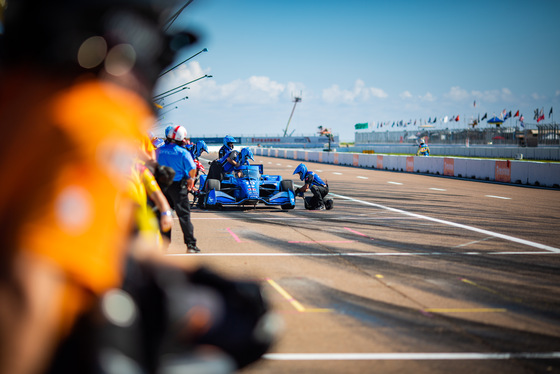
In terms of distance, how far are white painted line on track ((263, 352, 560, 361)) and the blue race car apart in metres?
10.4

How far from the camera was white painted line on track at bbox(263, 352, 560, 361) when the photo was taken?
4.36 metres

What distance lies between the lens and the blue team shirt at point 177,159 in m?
8.34

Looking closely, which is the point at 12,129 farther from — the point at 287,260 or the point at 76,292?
the point at 287,260

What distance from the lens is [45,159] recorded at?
1146 mm

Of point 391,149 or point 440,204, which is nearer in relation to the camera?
point 440,204

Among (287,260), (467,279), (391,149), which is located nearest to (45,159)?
(467,279)

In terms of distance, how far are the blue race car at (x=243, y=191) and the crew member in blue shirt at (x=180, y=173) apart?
6.14m

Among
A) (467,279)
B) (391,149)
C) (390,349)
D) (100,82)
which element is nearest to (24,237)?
(100,82)

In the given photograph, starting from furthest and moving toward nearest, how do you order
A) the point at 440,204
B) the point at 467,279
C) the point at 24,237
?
the point at 440,204, the point at 467,279, the point at 24,237

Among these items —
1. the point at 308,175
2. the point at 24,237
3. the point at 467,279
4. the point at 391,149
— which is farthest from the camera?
the point at 391,149

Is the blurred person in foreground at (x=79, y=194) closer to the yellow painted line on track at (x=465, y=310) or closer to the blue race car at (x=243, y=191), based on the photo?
the yellow painted line on track at (x=465, y=310)

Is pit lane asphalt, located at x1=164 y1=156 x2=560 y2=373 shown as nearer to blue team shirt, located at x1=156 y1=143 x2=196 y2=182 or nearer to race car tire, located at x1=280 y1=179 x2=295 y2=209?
race car tire, located at x1=280 y1=179 x2=295 y2=209

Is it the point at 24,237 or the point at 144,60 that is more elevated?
the point at 144,60

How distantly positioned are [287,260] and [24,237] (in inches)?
287
